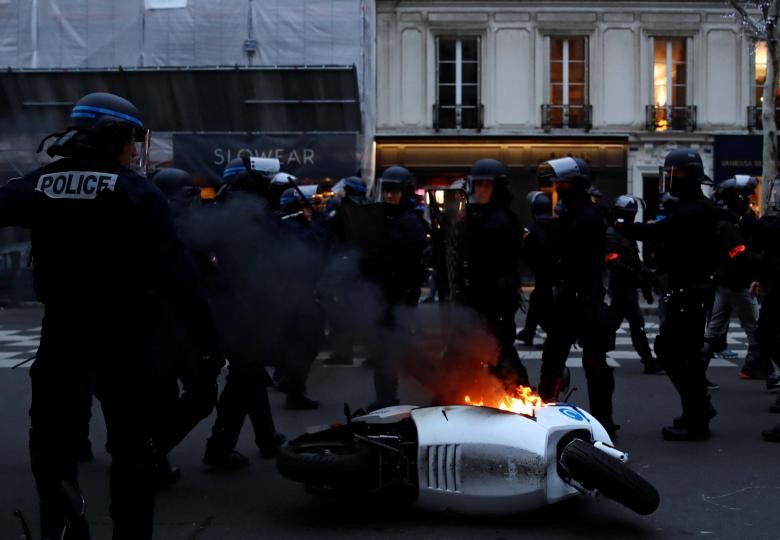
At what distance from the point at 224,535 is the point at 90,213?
1622mm

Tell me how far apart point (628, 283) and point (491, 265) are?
3.51 metres

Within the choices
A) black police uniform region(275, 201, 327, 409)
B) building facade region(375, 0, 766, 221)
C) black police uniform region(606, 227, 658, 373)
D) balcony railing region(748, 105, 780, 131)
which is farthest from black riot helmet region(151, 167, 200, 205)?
balcony railing region(748, 105, 780, 131)

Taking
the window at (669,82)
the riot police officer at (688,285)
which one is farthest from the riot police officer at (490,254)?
the window at (669,82)

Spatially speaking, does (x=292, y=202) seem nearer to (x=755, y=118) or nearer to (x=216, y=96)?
(x=216, y=96)

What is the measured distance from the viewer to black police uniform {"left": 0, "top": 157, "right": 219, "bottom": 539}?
11.9 ft

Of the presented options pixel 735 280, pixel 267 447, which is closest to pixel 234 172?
pixel 267 447

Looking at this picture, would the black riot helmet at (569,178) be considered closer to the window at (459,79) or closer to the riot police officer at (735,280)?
the riot police officer at (735,280)

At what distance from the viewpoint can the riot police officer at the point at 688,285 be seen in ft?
21.0

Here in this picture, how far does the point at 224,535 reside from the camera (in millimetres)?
4441

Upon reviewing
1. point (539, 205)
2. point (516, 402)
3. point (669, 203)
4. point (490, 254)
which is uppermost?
point (669, 203)

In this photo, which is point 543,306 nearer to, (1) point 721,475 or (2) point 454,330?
(2) point 454,330

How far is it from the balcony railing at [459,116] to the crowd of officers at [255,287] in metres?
17.6

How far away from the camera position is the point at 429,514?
4.66 meters

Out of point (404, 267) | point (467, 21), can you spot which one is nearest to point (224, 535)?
point (404, 267)
